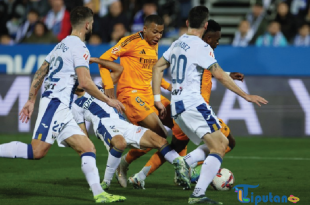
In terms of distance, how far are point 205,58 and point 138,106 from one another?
2.21 metres

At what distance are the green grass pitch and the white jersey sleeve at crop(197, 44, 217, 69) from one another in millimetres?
1504

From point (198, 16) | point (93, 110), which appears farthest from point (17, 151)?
point (198, 16)

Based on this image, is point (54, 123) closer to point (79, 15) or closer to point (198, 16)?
point (79, 15)

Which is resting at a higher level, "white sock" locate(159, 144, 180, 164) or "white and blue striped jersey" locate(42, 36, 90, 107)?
"white and blue striped jersey" locate(42, 36, 90, 107)

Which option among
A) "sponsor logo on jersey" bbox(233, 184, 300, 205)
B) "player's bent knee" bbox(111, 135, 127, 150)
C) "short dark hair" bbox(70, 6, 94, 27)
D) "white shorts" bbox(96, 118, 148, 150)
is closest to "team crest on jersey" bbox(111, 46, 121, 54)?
"white shorts" bbox(96, 118, 148, 150)

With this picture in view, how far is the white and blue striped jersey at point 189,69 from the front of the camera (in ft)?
23.7

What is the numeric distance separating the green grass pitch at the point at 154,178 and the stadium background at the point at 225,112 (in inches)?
0.5

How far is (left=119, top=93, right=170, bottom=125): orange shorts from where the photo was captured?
9.15 metres

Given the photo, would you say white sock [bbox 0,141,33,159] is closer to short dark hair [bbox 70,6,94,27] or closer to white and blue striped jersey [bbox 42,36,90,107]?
white and blue striped jersey [bbox 42,36,90,107]

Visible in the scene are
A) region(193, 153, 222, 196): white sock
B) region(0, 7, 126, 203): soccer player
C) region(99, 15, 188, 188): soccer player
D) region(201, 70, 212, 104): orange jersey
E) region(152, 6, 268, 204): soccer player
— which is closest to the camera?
region(193, 153, 222, 196): white sock

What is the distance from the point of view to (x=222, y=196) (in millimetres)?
7797

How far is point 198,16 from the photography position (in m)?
7.32

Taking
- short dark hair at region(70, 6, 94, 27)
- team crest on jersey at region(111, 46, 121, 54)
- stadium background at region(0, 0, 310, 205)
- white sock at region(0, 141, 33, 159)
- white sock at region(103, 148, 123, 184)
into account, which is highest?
short dark hair at region(70, 6, 94, 27)

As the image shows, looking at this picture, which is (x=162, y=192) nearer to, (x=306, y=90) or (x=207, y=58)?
(x=207, y=58)
